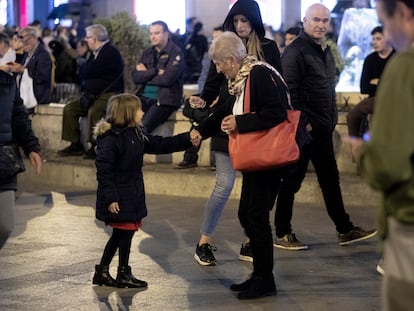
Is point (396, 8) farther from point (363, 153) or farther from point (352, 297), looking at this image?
point (352, 297)

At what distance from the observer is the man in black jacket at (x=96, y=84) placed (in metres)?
12.9

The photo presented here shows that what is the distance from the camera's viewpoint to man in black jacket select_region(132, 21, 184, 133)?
12.1m

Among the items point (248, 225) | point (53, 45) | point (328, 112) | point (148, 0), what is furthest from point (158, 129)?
point (148, 0)

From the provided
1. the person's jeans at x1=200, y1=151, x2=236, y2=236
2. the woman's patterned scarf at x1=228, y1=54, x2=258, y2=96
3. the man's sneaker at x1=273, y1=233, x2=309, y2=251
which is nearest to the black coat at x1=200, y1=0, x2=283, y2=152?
the person's jeans at x1=200, y1=151, x2=236, y2=236

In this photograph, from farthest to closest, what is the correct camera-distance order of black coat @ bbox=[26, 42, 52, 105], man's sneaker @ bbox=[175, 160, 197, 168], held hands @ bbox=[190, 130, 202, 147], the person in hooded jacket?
black coat @ bbox=[26, 42, 52, 105], man's sneaker @ bbox=[175, 160, 197, 168], the person in hooded jacket, held hands @ bbox=[190, 130, 202, 147]

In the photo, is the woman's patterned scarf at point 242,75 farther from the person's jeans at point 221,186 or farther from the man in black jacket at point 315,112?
the man in black jacket at point 315,112

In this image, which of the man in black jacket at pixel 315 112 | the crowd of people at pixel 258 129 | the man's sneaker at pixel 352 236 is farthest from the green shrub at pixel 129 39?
the man's sneaker at pixel 352 236

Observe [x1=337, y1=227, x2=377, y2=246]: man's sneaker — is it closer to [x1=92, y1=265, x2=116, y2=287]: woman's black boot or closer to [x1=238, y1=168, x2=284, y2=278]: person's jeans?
[x1=238, y1=168, x2=284, y2=278]: person's jeans

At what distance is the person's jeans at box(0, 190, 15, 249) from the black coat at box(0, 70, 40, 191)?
53 mm

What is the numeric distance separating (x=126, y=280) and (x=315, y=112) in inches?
88.4

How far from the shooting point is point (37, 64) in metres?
14.1

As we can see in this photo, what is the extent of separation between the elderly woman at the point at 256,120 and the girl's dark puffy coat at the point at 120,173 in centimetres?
69

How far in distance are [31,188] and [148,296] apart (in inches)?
232

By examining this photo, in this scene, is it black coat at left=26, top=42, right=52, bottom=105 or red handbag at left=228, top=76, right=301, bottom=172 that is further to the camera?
black coat at left=26, top=42, right=52, bottom=105
